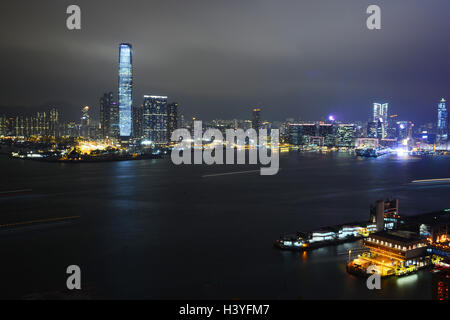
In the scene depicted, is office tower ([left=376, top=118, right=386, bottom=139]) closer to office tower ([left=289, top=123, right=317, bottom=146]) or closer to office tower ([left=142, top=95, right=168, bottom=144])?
office tower ([left=289, top=123, right=317, bottom=146])

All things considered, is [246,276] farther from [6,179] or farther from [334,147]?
[334,147]

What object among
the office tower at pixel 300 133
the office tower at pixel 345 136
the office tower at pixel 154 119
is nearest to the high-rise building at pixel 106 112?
the office tower at pixel 154 119

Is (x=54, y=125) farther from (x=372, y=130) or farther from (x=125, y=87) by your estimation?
(x=372, y=130)

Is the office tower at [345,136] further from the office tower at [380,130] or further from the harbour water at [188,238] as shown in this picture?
the harbour water at [188,238]

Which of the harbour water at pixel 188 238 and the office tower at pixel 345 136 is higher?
the office tower at pixel 345 136

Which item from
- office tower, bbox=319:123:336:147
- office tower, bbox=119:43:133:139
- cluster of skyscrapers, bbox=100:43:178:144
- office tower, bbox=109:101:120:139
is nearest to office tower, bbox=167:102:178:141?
cluster of skyscrapers, bbox=100:43:178:144
